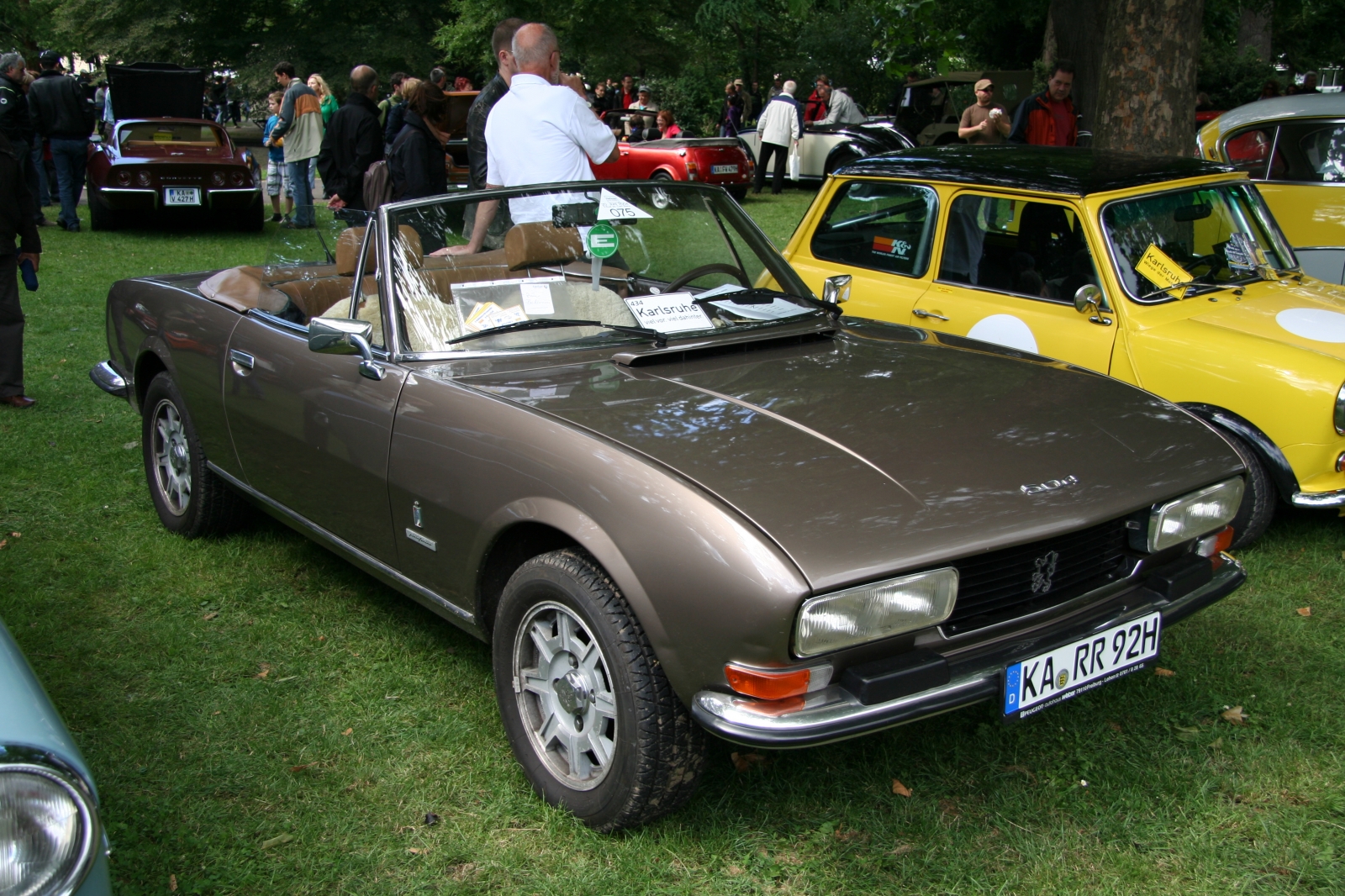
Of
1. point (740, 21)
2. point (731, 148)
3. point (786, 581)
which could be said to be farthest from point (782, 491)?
point (740, 21)

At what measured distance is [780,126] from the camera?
16281mm

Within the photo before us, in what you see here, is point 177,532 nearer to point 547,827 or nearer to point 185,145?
point 547,827

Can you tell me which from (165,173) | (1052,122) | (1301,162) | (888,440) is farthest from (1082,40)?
(888,440)

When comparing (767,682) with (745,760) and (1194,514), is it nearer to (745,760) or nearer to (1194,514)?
(745,760)

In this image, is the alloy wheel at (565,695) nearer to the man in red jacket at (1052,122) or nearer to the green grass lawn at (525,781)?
the green grass lawn at (525,781)

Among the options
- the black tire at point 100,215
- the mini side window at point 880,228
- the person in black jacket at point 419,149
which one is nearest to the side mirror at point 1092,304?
the mini side window at point 880,228

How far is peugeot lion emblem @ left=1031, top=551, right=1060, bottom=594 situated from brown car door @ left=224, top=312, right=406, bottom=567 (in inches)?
70.2

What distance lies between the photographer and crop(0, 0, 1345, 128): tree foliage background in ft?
79.4

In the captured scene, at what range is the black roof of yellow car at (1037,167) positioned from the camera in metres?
4.90

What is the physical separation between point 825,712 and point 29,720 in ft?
4.81

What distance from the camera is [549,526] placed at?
2.67 metres

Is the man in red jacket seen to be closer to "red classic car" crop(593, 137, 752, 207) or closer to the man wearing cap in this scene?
the man wearing cap

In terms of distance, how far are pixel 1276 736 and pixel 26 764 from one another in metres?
3.16

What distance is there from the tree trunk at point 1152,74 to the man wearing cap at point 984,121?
2.81 metres
